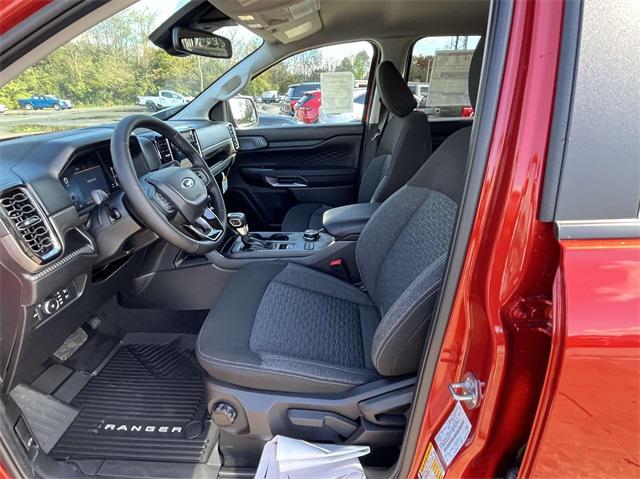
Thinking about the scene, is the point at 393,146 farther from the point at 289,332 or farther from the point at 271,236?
the point at 289,332

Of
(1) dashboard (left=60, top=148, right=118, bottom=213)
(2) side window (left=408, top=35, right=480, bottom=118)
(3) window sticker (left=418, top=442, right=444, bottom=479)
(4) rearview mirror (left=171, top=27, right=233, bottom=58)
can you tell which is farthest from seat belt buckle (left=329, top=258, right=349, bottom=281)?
(2) side window (left=408, top=35, right=480, bottom=118)

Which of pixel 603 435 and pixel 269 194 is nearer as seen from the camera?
pixel 603 435

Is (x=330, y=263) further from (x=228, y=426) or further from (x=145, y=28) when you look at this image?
(x=145, y=28)

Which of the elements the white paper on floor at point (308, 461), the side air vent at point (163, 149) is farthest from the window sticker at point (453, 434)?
the side air vent at point (163, 149)

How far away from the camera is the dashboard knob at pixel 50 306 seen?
3.90 ft

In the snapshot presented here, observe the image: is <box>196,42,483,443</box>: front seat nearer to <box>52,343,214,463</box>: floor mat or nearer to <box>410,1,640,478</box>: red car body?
<box>410,1,640,478</box>: red car body

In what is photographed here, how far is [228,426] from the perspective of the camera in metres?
1.13

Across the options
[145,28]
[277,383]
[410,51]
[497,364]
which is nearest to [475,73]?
[497,364]

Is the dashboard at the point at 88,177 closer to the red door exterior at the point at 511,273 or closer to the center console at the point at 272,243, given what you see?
the center console at the point at 272,243

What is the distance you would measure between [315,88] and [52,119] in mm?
1613

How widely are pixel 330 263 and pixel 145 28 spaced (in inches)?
52.6

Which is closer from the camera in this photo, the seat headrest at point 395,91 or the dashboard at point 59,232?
the dashboard at point 59,232

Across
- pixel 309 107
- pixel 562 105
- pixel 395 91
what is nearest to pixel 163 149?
pixel 395 91

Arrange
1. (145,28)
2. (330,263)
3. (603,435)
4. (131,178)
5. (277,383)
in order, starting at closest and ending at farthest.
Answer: (603,435) < (277,383) < (131,178) < (330,263) < (145,28)
